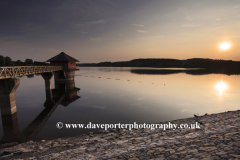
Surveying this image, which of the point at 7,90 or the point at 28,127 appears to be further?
the point at 7,90

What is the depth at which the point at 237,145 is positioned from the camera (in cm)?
516

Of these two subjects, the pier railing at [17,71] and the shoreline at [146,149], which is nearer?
the shoreline at [146,149]

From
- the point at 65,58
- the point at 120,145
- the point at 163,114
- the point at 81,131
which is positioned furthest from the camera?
the point at 65,58

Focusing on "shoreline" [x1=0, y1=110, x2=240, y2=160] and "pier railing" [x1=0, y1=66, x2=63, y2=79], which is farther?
"pier railing" [x1=0, y1=66, x2=63, y2=79]

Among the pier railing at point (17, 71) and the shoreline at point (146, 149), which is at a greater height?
the pier railing at point (17, 71)

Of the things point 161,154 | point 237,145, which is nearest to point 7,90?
point 161,154

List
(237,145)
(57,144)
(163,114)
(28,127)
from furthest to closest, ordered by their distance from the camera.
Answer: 1. (163,114)
2. (28,127)
3. (57,144)
4. (237,145)

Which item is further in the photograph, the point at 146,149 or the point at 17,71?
the point at 17,71

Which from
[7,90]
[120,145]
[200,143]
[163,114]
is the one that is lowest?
[163,114]

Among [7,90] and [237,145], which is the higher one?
[7,90]

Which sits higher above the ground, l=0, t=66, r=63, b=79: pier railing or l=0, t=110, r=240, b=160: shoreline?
l=0, t=66, r=63, b=79: pier railing

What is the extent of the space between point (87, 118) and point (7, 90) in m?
8.78

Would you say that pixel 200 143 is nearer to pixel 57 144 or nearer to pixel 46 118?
pixel 57 144

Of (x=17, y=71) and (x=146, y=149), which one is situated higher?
(x=17, y=71)
